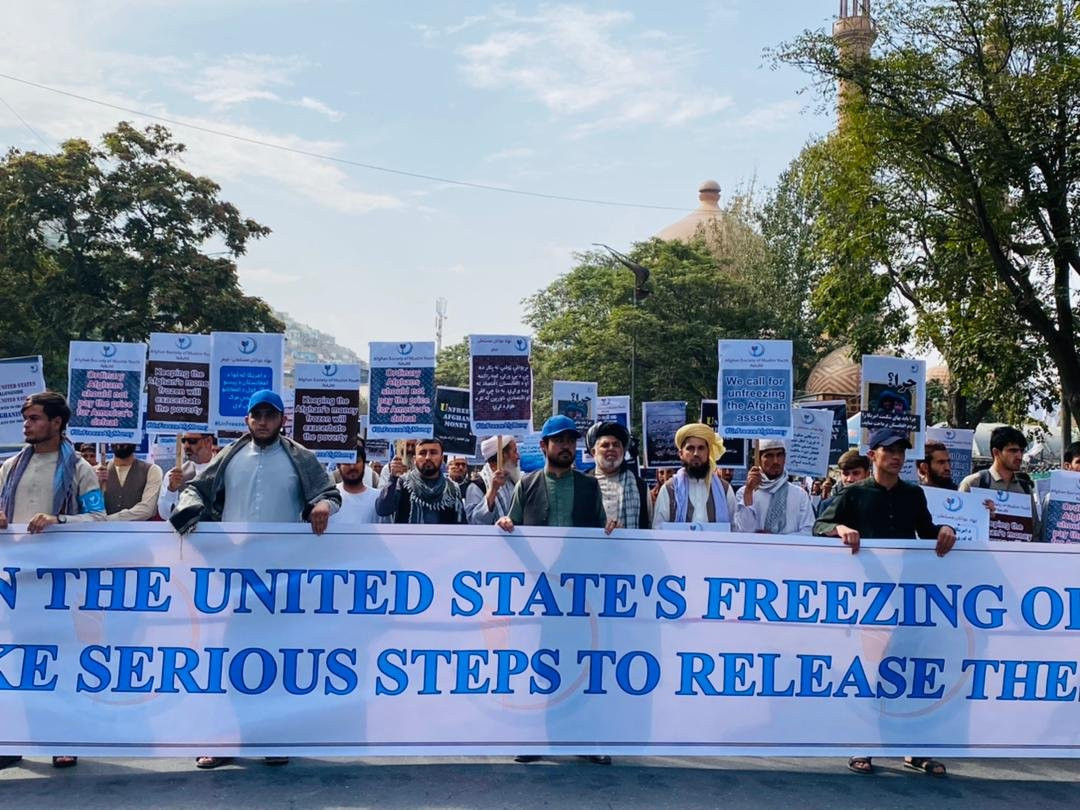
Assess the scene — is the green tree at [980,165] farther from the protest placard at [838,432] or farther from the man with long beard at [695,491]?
the man with long beard at [695,491]

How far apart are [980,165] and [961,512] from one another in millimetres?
9258

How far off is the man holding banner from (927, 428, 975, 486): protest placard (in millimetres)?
3553

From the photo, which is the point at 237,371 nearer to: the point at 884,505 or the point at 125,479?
the point at 125,479

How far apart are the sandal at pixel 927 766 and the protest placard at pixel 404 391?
13.7 feet

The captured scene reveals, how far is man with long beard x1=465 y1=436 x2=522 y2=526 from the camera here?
644 centimetres

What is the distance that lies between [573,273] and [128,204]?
66.3 ft

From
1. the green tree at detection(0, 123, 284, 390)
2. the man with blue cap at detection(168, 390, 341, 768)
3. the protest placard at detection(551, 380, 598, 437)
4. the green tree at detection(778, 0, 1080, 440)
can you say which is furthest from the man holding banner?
the green tree at detection(0, 123, 284, 390)

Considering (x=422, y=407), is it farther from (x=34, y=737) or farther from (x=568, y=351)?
(x=568, y=351)

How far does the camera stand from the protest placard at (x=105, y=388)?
812 cm

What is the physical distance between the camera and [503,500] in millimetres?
7773

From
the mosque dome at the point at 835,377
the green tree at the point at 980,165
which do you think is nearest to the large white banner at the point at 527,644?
the green tree at the point at 980,165

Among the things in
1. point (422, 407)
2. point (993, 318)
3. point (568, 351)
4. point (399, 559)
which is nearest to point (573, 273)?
point (568, 351)

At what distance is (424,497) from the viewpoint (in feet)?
20.7

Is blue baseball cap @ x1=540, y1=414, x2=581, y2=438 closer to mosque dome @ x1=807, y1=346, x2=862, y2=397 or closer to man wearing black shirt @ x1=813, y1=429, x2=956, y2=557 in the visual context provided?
man wearing black shirt @ x1=813, y1=429, x2=956, y2=557
